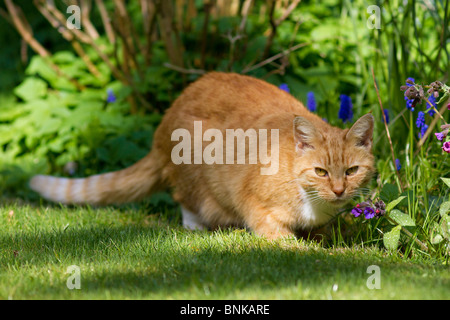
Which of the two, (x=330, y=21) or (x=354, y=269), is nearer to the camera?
(x=354, y=269)

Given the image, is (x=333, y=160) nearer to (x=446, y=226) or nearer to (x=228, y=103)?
(x=446, y=226)

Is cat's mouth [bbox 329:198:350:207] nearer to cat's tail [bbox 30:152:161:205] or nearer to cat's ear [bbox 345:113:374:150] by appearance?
cat's ear [bbox 345:113:374:150]

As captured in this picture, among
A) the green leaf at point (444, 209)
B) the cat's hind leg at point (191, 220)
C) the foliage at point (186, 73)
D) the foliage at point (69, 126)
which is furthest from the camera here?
the foliage at point (69, 126)

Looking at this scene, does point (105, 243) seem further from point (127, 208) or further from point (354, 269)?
point (354, 269)

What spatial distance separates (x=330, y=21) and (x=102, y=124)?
2.59 meters

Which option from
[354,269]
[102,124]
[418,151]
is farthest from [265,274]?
[102,124]

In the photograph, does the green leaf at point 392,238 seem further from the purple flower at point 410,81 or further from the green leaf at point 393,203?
the purple flower at point 410,81

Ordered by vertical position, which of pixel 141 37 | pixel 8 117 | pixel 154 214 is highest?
pixel 141 37

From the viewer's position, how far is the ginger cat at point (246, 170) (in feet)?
11.4

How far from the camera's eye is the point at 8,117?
245 inches

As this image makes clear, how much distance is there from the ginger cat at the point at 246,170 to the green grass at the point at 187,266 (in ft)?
0.73

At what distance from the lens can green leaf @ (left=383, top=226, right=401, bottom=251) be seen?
3.25 metres

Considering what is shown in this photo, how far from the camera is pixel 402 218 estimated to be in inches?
130

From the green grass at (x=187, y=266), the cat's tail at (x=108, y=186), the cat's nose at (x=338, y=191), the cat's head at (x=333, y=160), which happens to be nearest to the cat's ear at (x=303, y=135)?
the cat's head at (x=333, y=160)
